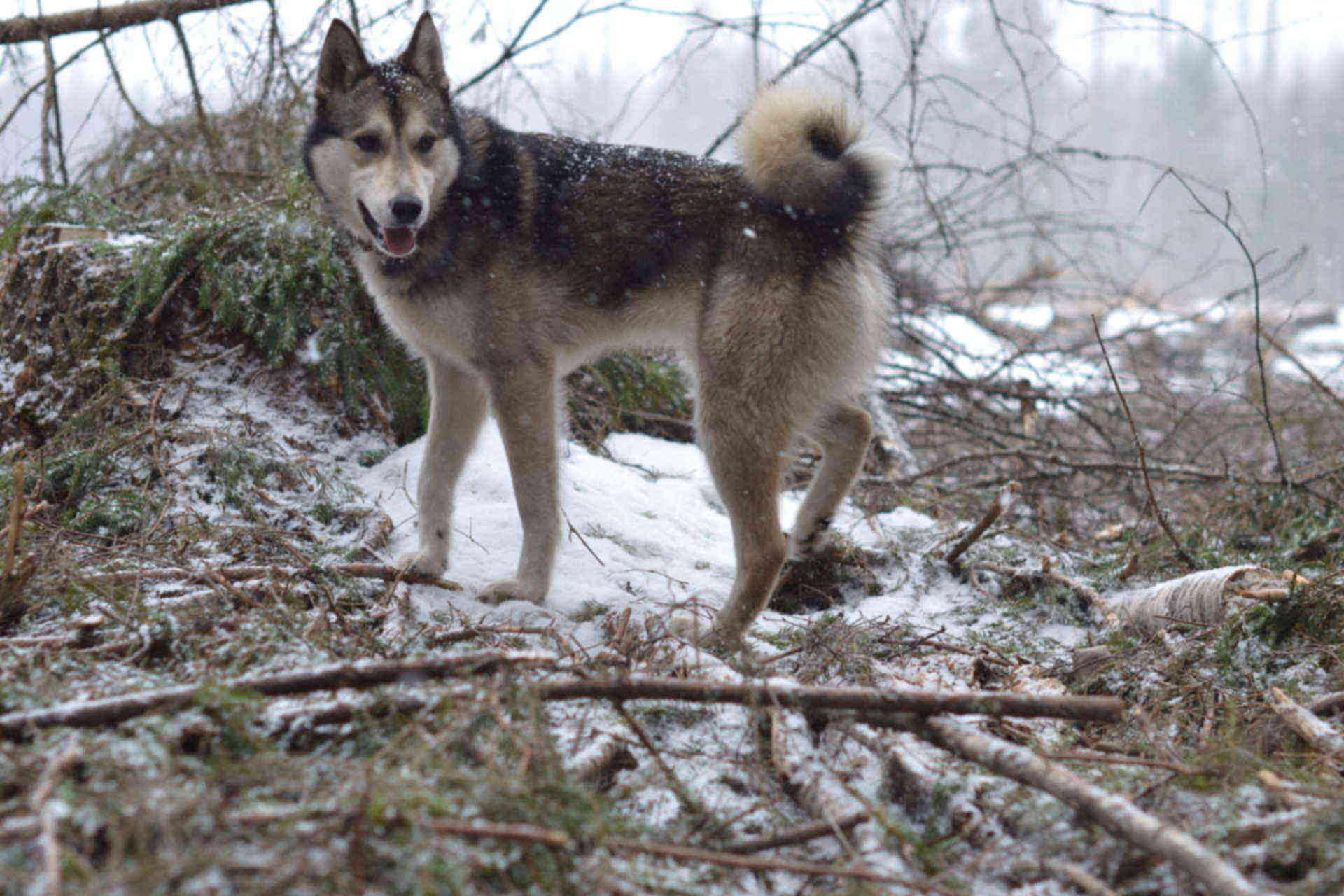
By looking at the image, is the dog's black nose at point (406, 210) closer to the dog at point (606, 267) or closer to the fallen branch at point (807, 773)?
the dog at point (606, 267)

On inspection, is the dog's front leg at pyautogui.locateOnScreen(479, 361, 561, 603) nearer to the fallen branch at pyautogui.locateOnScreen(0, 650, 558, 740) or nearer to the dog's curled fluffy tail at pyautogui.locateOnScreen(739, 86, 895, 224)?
the dog's curled fluffy tail at pyautogui.locateOnScreen(739, 86, 895, 224)

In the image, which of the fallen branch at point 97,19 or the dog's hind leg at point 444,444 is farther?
the fallen branch at point 97,19

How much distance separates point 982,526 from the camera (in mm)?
3711

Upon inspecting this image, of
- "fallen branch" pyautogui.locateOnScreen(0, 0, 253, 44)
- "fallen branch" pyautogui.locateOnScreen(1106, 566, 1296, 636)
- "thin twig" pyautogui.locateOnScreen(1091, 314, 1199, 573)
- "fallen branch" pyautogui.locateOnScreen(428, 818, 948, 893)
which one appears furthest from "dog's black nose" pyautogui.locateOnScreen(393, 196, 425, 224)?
"fallen branch" pyautogui.locateOnScreen(0, 0, 253, 44)

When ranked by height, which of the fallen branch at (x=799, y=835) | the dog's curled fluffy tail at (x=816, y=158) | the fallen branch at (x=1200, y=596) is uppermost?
the dog's curled fluffy tail at (x=816, y=158)

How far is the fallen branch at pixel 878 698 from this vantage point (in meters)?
1.74

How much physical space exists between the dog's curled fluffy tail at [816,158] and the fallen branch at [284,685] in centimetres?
200

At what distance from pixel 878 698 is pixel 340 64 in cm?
277

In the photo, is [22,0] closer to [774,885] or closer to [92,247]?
[92,247]

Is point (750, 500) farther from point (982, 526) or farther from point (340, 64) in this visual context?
point (340, 64)

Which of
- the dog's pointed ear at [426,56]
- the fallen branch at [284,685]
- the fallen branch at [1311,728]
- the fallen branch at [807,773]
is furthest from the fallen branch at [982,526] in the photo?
the dog's pointed ear at [426,56]

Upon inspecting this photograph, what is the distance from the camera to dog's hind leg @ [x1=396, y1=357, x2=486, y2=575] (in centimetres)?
343

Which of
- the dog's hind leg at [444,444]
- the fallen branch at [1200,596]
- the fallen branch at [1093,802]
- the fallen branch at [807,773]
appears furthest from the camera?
the dog's hind leg at [444,444]

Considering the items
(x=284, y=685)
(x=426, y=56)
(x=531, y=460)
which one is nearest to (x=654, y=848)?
(x=284, y=685)
